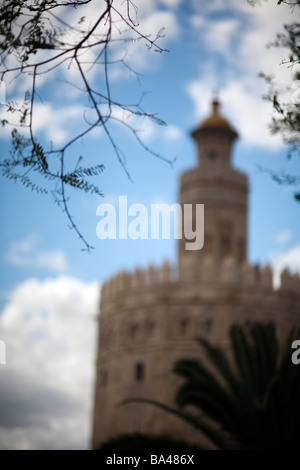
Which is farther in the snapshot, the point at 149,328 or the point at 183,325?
the point at 149,328

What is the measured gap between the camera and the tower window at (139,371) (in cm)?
2683

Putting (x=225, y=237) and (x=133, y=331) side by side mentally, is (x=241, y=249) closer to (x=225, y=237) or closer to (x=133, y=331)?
(x=225, y=237)

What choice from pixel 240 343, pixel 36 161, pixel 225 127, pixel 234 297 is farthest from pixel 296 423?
pixel 225 127

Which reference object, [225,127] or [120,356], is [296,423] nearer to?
[120,356]

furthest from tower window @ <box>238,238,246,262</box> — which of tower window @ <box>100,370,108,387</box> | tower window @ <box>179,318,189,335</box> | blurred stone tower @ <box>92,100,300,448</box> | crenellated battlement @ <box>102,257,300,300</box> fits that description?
tower window @ <box>100,370,108,387</box>

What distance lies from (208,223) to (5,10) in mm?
26479

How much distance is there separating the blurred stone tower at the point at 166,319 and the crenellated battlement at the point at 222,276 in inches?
1.6

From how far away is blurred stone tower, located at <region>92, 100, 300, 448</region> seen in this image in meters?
26.5

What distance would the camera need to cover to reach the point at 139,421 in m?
26.3

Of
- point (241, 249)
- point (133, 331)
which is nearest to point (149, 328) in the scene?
point (133, 331)

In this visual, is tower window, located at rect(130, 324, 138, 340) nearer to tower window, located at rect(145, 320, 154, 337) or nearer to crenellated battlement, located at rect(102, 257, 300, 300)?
tower window, located at rect(145, 320, 154, 337)

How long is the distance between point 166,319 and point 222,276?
2.93 meters

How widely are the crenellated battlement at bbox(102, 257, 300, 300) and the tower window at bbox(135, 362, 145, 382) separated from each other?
3296 millimetres

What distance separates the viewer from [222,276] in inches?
1080
